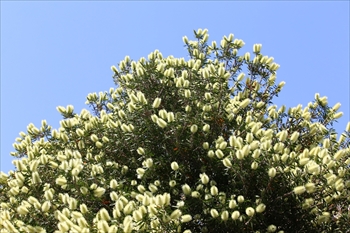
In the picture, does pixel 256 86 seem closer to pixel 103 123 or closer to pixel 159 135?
pixel 159 135

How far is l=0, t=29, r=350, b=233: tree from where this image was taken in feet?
17.9

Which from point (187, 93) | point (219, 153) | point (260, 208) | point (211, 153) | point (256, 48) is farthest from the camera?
point (256, 48)

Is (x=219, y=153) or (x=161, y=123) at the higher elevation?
(x=161, y=123)

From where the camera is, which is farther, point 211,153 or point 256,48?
point 256,48

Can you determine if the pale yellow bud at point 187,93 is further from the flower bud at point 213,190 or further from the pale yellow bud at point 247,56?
the pale yellow bud at point 247,56

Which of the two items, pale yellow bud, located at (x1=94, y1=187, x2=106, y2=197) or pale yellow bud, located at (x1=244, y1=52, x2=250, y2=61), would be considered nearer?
pale yellow bud, located at (x1=94, y1=187, x2=106, y2=197)

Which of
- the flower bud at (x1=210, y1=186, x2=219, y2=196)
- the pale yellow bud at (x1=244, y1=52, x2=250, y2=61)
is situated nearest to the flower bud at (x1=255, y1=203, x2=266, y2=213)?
the flower bud at (x1=210, y1=186, x2=219, y2=196)

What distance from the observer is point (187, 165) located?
21.1 ft

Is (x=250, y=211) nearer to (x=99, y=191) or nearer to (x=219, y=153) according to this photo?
(x=219, y=153)

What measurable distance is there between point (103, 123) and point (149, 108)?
3.73 ft

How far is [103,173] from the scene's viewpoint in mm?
6160

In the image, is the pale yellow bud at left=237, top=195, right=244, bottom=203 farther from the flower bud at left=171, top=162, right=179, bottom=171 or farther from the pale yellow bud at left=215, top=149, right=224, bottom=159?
the flower bud at left=171, top=162, right=179, bottom=171

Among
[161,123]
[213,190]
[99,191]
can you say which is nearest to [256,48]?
[161,123]

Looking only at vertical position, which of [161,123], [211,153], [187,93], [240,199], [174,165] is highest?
[187,93]
